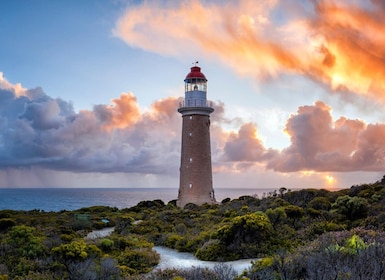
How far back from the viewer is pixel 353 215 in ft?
56.5

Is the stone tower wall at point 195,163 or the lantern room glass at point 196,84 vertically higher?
the lantern room glass at point 196,84

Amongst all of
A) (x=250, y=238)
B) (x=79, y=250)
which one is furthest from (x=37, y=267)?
(x=250, y=238)

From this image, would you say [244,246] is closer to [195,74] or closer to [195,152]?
[195,152]

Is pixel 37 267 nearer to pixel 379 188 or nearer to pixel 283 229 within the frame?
pixel 283 229

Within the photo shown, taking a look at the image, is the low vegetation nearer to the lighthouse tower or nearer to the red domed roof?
the lighthouse tower

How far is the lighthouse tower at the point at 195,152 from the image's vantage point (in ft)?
104

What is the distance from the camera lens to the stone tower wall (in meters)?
31.6

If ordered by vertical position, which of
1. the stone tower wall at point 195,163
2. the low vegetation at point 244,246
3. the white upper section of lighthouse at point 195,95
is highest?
the white upper section of lighthouse at point 195,95

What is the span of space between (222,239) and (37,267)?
6666 millimetres

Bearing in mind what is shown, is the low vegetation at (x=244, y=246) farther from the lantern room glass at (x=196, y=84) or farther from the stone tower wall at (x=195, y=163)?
the lantern room glass at (x=196, y=84)

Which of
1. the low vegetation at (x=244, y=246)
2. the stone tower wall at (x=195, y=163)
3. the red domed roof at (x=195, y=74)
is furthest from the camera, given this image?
the red domed roof at (x=195, y=74)

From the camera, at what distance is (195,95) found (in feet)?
106

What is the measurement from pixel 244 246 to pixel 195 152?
17772 millimetres

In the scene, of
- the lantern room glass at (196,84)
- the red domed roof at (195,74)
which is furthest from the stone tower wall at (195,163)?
the red domed roof at (195,74)
